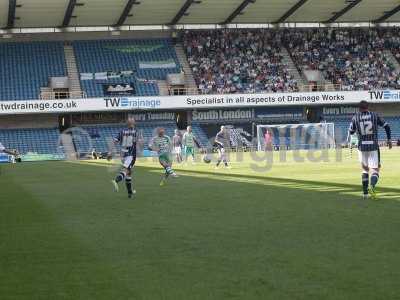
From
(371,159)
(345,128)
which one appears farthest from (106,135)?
(371,159)

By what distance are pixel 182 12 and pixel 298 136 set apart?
13911 mm

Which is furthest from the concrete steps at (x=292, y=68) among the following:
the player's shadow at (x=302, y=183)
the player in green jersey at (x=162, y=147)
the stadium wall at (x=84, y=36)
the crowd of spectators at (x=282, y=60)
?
the player in green jersey at (x=162, y=147)

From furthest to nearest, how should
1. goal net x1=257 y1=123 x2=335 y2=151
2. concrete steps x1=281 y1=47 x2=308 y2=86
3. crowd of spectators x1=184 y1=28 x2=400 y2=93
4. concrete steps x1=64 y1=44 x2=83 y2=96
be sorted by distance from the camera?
concrete steps x1=281 y1=47 x2=308 y2=86 → crowd of spectators x1=184 y1=28 x2=400 y2=93 → concrete steps x1=64 y1=44 x2=83 y2=96 → goal net x1=257 y1=123 x2=335 y2=151

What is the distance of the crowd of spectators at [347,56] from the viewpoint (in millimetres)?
66312

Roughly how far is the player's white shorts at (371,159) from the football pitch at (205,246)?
0.73 m

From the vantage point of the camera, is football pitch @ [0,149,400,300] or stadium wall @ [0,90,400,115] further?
stadium wall @ [0,90,400,115]

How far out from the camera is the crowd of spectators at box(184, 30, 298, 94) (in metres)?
64.6

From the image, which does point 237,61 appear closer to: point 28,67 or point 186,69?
point 186,69

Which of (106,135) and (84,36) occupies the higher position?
(84,36)

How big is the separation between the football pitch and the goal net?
4133cm

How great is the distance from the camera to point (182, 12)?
61562 mm

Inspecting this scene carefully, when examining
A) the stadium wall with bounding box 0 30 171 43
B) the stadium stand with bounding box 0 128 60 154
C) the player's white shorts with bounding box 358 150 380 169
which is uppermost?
the stadium wall with bounding box 0 30 171 43

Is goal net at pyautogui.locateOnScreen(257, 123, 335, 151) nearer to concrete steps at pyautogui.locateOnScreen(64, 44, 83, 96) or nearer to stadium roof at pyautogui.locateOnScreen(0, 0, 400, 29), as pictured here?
stadium roof at pyautogui.locateOnScreen(0, 0, 400, 29)

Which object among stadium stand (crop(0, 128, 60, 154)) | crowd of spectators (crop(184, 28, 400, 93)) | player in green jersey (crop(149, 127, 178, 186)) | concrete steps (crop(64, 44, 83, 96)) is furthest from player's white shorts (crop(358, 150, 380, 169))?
crowd of spectators (crop(184, 28, 400, 93))
